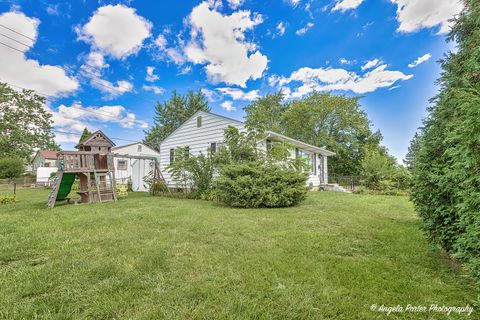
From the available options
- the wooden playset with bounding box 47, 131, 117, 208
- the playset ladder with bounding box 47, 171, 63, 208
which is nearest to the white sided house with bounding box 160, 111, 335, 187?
the wooden playset with bounding box 47, 131, 117, 208

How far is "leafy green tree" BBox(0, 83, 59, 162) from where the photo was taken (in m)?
26.1

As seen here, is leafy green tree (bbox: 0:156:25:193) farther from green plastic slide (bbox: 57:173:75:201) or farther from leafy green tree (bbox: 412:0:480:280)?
leafy green tree (bbox: 412:0:480:280)

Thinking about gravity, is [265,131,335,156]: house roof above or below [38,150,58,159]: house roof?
below

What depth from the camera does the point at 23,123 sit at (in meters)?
27.9

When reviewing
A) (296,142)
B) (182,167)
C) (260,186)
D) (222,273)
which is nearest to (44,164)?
(182,167)

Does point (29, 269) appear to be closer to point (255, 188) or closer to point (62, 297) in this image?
point (62, 297)

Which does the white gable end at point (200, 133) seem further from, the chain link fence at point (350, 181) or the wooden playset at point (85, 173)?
the chain link fence at point (350, 181)

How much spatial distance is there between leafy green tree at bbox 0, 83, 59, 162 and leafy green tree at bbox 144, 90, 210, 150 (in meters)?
14.1

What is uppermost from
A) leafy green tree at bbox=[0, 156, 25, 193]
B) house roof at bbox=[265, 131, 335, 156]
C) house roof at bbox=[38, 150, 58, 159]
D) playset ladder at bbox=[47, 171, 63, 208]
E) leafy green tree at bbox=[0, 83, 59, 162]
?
leafy green tree at bbox=[0, 83, 59, 162]

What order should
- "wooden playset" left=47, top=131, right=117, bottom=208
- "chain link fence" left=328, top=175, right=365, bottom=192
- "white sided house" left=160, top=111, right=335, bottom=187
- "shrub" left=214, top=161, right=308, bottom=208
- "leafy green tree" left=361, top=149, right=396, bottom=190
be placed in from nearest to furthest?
"shrub" left=214, top=161, right=308, bottom=208, "wooden playset" left=47, top=131, right=117, bottom=208, "white sided house" left=160, top=111, right=335, bottom=187, "leafy green tree" left=361, top=149, right=396, bottom=190, "chain link fence" left=328, top=175, right=365, bottom=192

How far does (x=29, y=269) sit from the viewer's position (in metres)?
2.63

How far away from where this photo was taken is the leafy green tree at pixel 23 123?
2614 centimetres

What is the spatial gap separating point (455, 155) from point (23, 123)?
3957cm

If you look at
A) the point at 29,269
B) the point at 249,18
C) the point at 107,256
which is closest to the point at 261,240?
the point at 107,256
